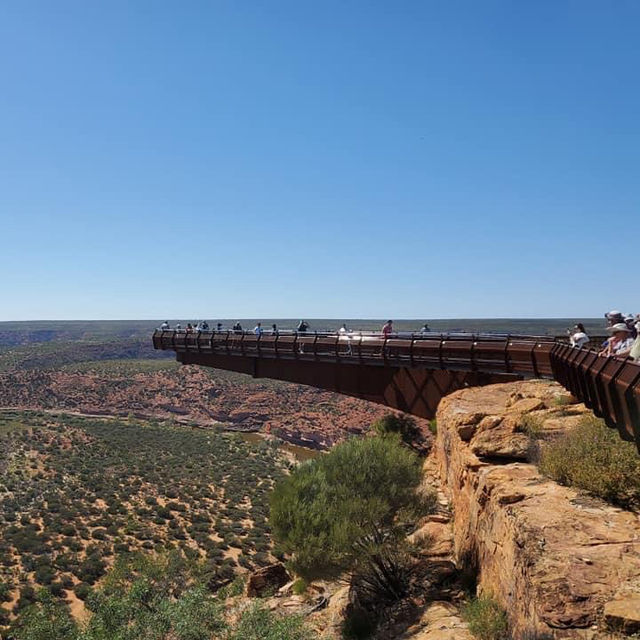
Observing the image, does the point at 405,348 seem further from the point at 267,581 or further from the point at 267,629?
the point at 267,629

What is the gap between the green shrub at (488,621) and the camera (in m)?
8.04

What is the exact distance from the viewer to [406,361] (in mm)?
20719

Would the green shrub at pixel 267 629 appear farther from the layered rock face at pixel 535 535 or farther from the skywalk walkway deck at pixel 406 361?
the skywalk walkway deck at pixel 406 361

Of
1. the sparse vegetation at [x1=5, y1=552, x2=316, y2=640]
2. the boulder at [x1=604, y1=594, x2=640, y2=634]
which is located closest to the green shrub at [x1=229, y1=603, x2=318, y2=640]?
the sparse vegetation at [x1=5, y1=552, x2=316, y2=640]

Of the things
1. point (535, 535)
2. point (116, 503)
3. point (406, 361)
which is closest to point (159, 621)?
point (535, 535)

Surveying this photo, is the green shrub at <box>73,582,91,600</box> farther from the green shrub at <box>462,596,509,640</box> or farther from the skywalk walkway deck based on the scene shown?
the green shrub at <box>462,596,509,640</box>

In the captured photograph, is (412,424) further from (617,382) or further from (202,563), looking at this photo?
(617,382)

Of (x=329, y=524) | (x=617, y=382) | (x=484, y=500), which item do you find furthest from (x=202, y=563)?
(x=617, y=382)

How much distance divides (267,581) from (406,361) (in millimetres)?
9537

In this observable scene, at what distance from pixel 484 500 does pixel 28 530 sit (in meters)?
26.8

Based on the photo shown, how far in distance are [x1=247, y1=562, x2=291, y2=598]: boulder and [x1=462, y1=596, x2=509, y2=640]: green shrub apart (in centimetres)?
1038

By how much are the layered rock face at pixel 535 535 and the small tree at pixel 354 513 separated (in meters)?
1.50

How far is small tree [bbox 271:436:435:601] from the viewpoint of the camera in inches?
490

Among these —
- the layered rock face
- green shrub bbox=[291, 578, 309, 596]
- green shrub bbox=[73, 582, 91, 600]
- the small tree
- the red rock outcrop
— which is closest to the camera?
the layered rock face
